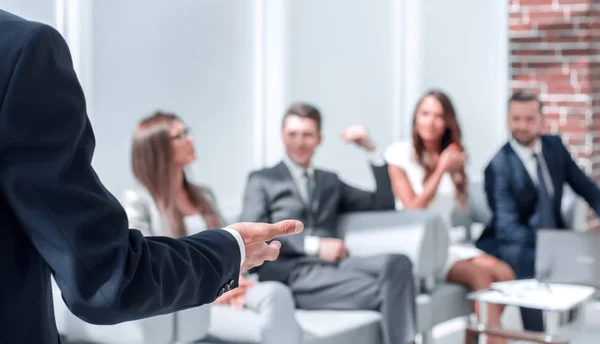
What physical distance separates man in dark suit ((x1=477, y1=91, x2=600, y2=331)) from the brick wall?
128cm

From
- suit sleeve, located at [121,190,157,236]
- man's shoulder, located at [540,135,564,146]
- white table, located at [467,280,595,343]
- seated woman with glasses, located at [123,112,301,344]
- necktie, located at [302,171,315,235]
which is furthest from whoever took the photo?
man's shoulder, located at [540,135,564,146]

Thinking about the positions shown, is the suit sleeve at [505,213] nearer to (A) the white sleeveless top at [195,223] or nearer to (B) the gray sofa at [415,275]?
(B) the gray sofa at [415,275]

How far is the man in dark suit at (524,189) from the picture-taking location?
5.83 metres

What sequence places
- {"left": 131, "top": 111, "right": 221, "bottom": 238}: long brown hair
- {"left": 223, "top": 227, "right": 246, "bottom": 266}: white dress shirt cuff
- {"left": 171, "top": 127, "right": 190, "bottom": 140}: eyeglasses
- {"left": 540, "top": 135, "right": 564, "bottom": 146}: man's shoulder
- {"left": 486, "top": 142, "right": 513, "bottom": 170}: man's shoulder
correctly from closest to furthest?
1. {"left": 223, "top": 227, "right": 246, "bottom": 266}: white dress shirt cuff
2. {"left": 131, "top": 111, "right": 221, "bottom": 238}: long brown hair
3. {"left": 171, "top": 127, "right": 190, "bottom": 140}: eyeglasses
4. {"left": 486, "top": 142, "right": 513, "bottom": 170}: man's shoulder
5. {"left": 540, "top": 135, "right": 564, "bottom": 146}: man's shoulder

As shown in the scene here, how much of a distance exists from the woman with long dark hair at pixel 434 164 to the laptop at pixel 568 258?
54 cm

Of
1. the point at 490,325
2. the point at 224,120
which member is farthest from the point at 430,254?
the point at 224,120

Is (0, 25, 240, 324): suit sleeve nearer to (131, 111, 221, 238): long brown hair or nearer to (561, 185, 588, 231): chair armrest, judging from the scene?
(131, 111, 221, 238): long brown hair

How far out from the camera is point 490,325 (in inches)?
197

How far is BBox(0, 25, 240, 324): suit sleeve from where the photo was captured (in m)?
1.19

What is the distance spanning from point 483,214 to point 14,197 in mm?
5634

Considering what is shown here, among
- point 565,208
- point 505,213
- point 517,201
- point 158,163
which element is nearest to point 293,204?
point 158,163

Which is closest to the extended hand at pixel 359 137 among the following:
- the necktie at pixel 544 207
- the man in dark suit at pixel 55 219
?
the necktie at pixel 544 207

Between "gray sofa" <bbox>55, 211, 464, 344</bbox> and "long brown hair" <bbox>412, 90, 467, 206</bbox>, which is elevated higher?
"long brown hair" <bbox>412, 90, 467, 206</bbox>

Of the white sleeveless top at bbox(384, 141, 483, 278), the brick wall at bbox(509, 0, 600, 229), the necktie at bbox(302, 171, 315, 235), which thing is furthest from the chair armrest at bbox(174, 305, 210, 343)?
the brick wall at bbox(509, 0, 600, 229)
